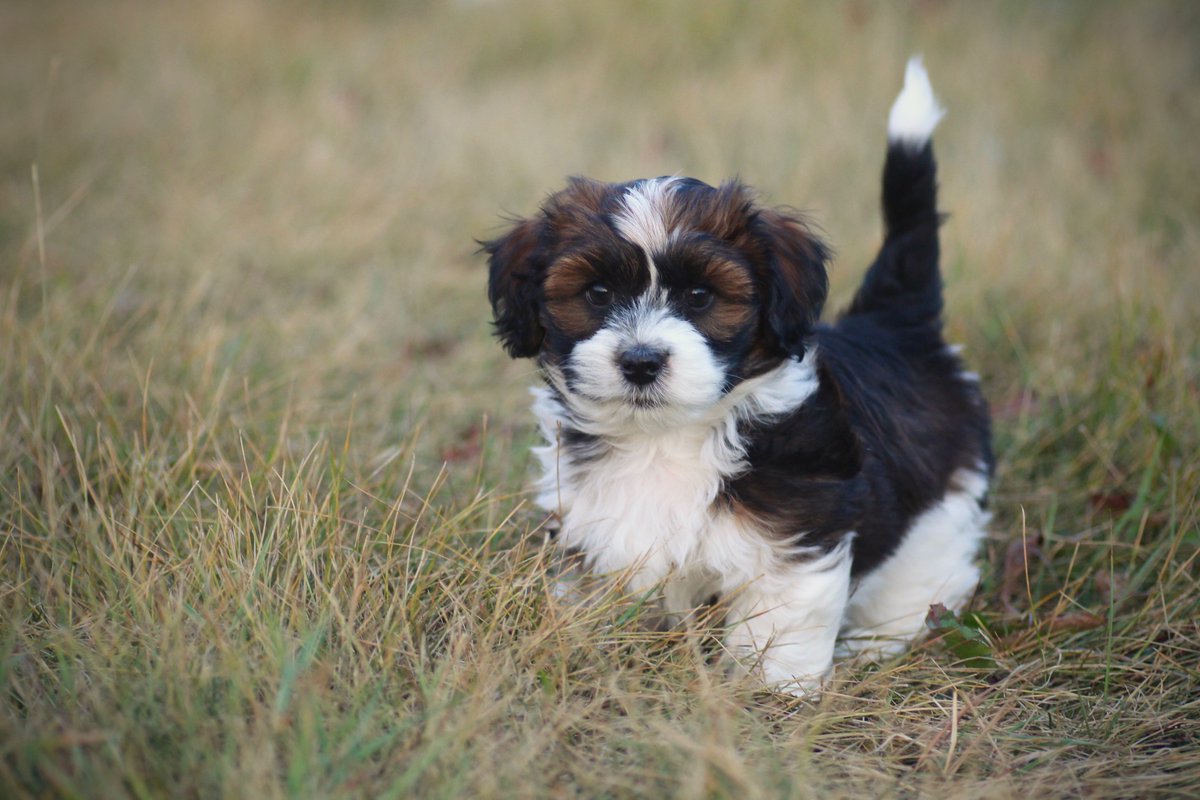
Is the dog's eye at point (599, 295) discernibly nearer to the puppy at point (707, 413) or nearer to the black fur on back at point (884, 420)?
the puppy at point (707, 413)

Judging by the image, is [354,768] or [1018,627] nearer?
[354,768]

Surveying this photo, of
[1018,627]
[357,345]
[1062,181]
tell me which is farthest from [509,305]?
[1062,181]

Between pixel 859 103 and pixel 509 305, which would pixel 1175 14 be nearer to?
pixel 859 103

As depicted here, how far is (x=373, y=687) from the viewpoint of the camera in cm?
216

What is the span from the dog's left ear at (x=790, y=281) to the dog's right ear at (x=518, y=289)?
0.57 metres

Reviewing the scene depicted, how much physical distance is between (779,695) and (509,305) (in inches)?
46.2

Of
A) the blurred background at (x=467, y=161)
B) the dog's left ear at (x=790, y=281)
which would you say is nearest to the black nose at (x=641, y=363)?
the dog's left ear at (x=790, y=281)

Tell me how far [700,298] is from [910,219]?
114cm

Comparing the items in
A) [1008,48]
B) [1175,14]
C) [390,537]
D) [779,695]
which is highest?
[1175,14]

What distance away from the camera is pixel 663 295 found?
2.40 m

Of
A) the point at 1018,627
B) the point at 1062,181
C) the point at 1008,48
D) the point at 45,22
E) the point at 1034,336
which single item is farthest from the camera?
the point at 45,22

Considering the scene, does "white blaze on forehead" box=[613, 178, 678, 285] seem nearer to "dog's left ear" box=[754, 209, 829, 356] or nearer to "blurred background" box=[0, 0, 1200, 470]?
"dog's left ear" box=[754, 209, 829, 356]

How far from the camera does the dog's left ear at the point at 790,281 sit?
246cm

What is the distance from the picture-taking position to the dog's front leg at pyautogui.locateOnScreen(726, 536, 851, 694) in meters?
2.51
